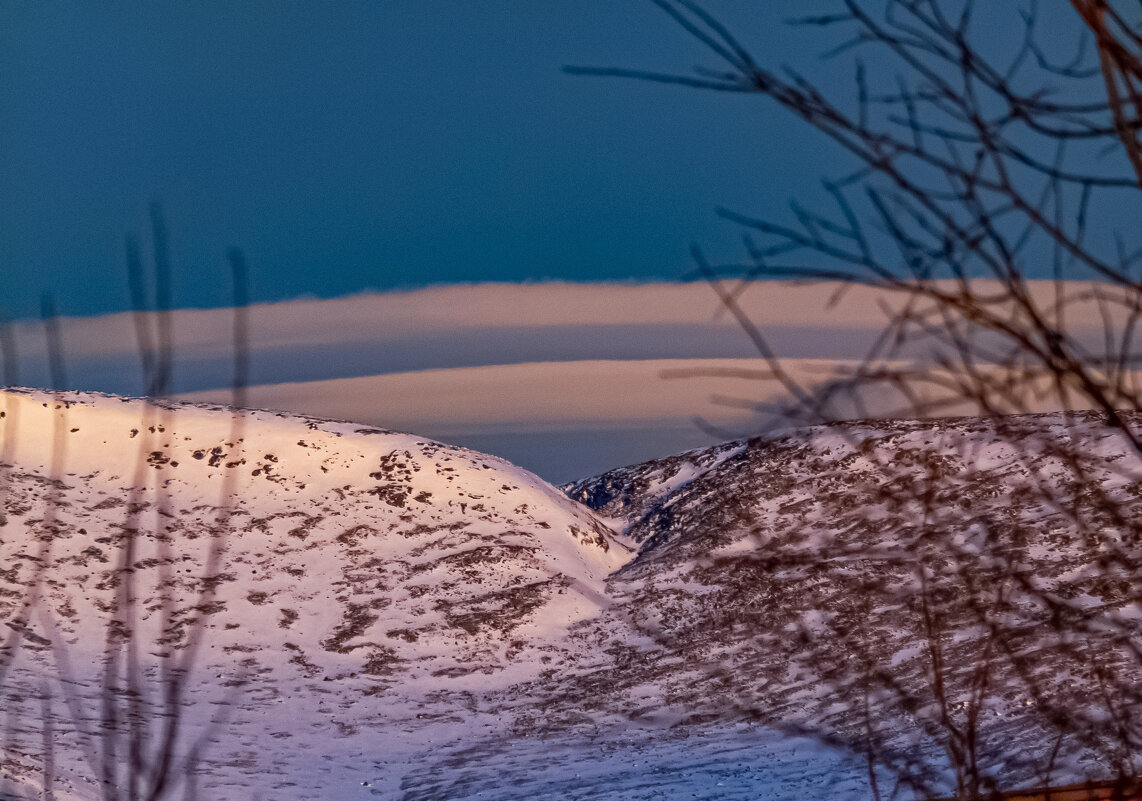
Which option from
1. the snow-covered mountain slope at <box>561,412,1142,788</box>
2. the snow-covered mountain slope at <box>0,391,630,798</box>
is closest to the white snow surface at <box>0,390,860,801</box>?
the snow-covered mountain slope at <box>0,391,630,798</box>

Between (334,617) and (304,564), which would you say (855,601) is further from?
(304,564)

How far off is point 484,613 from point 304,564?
4.38 metres

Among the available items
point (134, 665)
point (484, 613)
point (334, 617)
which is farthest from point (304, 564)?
point (134, 665)

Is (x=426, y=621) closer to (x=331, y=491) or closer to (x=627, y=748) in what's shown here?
(x=331, y=491)

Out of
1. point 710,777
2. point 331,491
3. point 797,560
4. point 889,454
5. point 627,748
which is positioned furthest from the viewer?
point 331,491

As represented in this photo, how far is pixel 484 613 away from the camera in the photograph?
23.5 meters

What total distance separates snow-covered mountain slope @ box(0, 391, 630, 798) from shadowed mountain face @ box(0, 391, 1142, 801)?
7cm

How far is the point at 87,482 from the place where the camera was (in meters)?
25.7

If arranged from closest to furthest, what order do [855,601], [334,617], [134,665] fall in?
[134,665]
[855,601]
[334,617]

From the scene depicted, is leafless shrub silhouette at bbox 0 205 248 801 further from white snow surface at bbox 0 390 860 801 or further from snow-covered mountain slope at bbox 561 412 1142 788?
snow-covered mountain slope at bbox 561 412 1142 788

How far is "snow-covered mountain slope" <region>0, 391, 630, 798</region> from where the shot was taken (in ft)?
66.9

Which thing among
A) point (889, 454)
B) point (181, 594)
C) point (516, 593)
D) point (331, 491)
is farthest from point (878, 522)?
point (181, 594)

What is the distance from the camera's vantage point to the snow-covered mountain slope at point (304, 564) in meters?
20.4

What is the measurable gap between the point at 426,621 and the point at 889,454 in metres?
11.1
